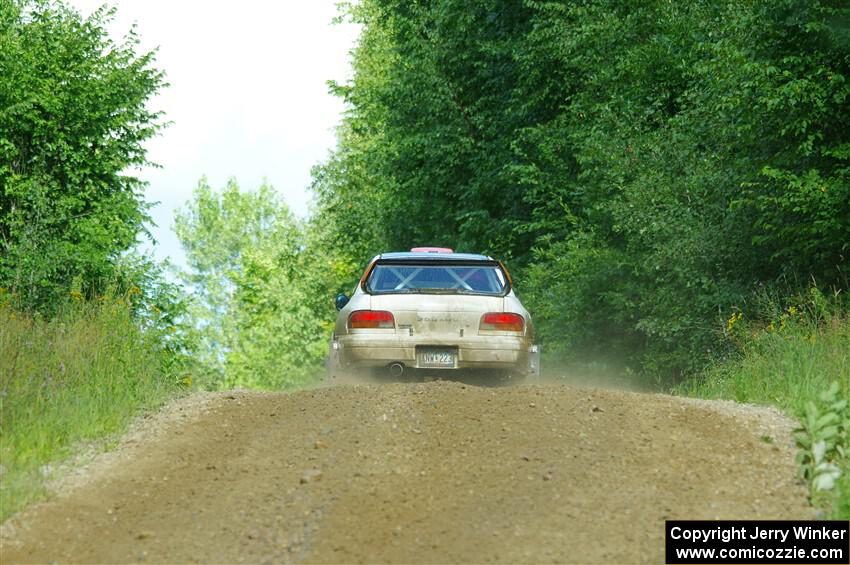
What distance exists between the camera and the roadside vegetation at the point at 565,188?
13156 millimetres

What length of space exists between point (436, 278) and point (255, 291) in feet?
179

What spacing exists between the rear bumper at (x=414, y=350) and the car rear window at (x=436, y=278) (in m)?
0.63

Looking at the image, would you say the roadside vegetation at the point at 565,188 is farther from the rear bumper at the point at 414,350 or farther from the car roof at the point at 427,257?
the car roof at the point at 427,257

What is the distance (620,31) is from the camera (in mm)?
27641

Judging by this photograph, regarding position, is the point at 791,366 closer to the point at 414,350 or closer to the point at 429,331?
the point at 429,331

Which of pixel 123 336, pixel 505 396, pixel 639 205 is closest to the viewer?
pixel 505 396

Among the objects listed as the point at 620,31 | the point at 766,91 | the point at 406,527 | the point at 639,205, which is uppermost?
the point at 620,31

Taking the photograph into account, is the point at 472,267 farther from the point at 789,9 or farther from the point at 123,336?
the point at 789,9

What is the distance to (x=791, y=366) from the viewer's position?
12359 mm

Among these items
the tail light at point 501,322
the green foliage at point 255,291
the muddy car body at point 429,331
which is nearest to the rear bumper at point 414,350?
the muddy car body at point 429,331

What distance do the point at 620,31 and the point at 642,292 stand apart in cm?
826

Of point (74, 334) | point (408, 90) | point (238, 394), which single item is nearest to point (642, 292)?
point (238, 394)

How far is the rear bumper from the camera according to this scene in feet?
45.7

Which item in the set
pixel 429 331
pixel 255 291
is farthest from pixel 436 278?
pixel 255 291
